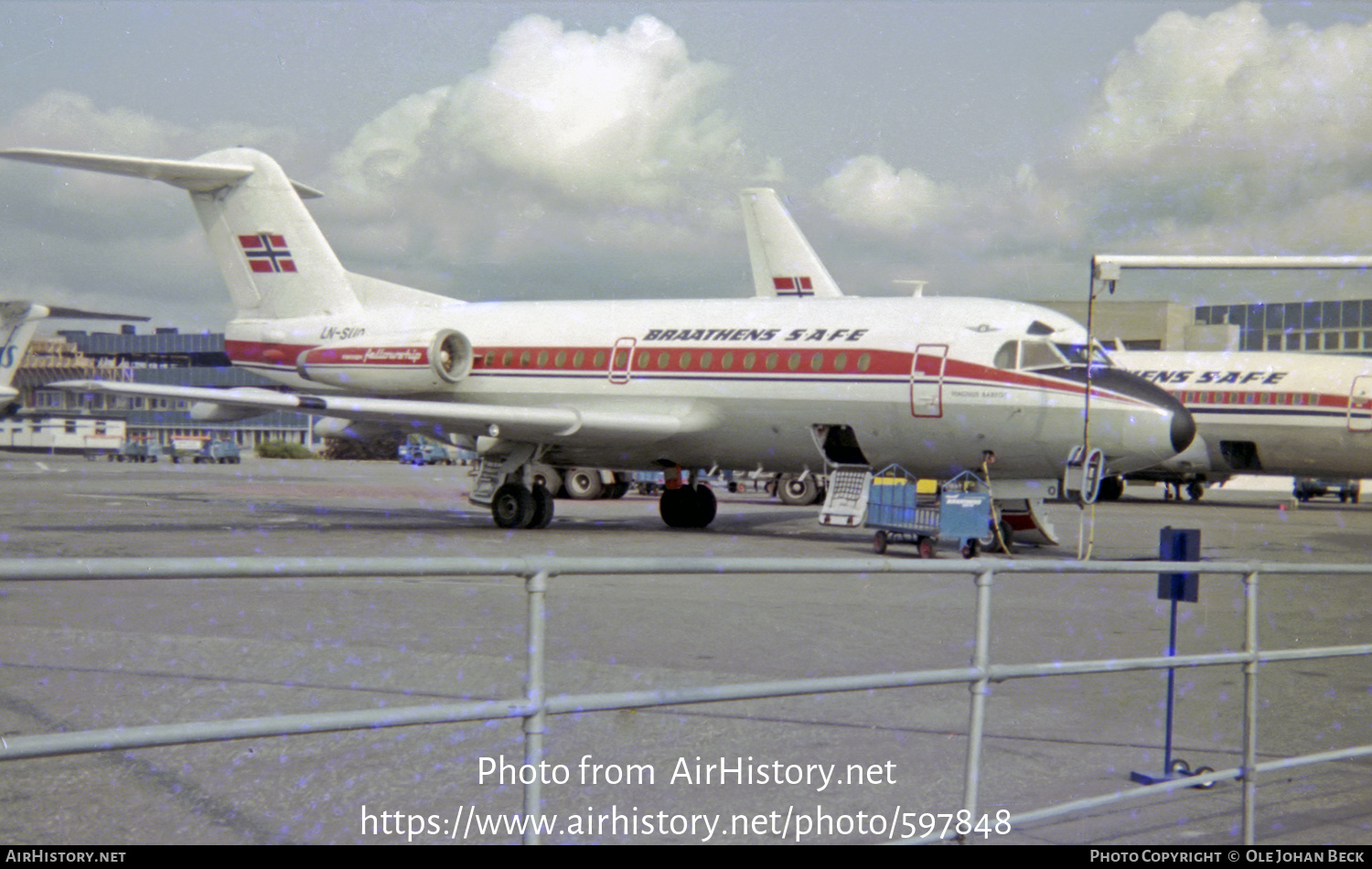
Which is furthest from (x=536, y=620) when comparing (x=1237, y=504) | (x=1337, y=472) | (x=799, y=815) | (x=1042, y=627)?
(x=1237, y=504)

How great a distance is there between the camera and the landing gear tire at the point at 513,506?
18.9 m

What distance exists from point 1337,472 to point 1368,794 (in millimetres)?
28258

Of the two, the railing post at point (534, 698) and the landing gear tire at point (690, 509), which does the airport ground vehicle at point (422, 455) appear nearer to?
the landing gear tire at point (690, 509)

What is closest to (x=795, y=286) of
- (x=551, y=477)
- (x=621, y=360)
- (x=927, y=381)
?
(x=551, y=477)

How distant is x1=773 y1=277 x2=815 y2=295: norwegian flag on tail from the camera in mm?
31875

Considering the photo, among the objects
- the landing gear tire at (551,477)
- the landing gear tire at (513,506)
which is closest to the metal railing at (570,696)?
the landing gear tire at (513,506)

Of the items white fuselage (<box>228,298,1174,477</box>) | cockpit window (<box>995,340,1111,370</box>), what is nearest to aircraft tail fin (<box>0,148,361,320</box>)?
white fuselage (<box>228,298,1174,477</box>)

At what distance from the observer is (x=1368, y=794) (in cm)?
541

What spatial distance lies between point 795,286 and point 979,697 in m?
28.2

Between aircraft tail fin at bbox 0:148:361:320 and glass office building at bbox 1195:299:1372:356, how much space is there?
181ft

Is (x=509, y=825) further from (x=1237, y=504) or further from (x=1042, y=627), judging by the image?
(x=1237, y=504)

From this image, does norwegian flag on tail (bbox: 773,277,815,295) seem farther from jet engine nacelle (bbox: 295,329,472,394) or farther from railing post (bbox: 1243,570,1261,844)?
railing post (bbox: 1243,570,1261,844)

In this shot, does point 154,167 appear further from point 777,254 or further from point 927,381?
point 777,254

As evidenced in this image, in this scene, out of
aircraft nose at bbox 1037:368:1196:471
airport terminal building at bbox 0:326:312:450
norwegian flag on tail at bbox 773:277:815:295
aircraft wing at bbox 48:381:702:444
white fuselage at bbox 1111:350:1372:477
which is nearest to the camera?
aircraft nose at bbox 1037:368:1196:471
